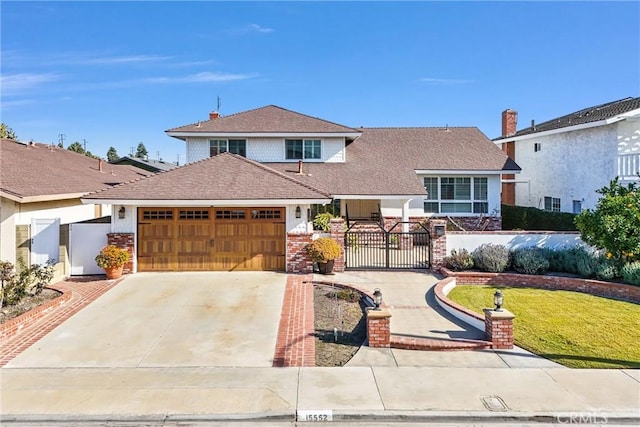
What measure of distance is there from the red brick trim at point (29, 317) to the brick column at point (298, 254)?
6438 millimetres

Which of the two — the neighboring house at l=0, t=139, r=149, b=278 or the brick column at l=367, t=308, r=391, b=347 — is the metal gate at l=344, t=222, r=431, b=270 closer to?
the brick column at l=367, t=308, r=391, b=347

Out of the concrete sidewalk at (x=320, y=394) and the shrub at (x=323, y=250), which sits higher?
the shrub at (x=323, y=250)

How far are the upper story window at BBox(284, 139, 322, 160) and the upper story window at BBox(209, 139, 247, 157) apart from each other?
93.9 inches

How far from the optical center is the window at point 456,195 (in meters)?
23.4

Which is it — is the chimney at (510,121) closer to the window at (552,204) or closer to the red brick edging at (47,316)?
the window at (552,204)

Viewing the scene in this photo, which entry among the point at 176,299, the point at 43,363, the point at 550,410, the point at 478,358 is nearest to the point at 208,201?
the point at 176,299

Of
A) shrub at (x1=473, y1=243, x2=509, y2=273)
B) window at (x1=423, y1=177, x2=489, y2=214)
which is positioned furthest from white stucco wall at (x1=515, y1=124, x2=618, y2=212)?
shrub at (x1=473, y1=243, x2=509, y2=273)

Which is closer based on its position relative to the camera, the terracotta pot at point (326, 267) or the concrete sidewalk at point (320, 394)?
the concrete sidewalk at point (320, 394)

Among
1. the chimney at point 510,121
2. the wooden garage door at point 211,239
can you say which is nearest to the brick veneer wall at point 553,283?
the wooden garage door at point 211,239

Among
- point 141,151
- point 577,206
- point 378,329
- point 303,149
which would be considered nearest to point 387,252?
point 378,329

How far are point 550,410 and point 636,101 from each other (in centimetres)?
2086

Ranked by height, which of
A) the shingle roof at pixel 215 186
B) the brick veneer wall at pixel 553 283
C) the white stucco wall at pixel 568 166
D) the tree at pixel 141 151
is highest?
the tree at pixel 141 151

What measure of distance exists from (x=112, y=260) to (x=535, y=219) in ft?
65.0

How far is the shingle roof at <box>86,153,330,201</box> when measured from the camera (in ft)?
44.1
